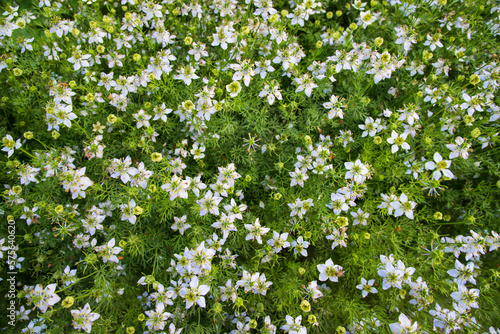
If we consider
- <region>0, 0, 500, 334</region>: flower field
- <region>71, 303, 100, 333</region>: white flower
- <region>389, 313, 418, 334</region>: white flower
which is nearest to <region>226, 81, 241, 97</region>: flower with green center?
<region>0, 0, 500, 334</region>: flower field

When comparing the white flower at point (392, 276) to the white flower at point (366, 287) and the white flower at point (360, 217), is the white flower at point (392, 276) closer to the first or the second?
the white flower at point (366, 287)

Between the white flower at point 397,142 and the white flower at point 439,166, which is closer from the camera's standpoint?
the white flower at point 439,166

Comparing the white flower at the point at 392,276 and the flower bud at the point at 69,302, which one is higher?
the flower bud at the point at 69,302

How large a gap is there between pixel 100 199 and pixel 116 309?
1.35m

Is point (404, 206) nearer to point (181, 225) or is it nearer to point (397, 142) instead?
point (397, 142)

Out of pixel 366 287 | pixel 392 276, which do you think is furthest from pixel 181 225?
pixel 392 276

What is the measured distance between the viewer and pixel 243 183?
3.91m

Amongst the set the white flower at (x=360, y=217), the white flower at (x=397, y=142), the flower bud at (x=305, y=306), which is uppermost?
the white flower at (x=397, y=142)

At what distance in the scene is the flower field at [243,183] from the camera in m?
3.49

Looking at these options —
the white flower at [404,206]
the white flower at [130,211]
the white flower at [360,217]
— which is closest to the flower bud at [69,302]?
the white flower at [130,211]

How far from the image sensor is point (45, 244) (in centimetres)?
386

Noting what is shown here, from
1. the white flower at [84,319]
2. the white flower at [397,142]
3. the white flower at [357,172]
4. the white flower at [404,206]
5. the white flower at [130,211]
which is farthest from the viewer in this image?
the white flower at [397,142]

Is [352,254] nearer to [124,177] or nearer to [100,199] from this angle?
[124,177]

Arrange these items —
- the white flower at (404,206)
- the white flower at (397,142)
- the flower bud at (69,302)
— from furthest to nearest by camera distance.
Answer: the white flower at (397,142)
the white flower at (404,206)
the flower bud at (69,302)
